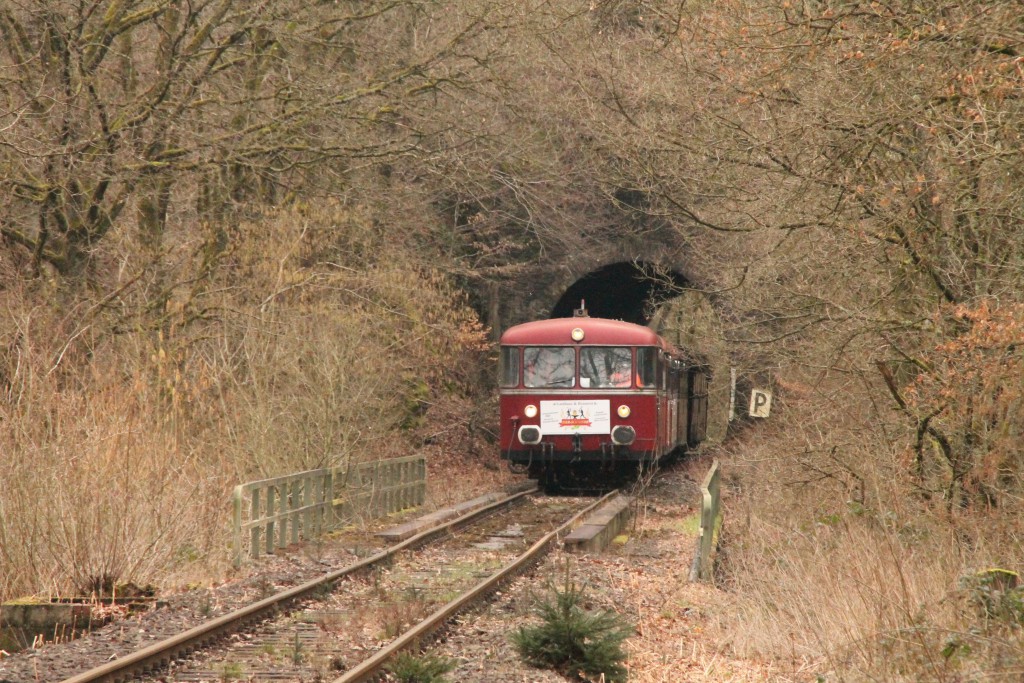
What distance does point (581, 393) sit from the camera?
21.5 m

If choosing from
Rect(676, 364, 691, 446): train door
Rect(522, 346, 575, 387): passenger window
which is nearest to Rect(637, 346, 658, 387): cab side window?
Rect(522, 346, 575, 387): passenger window

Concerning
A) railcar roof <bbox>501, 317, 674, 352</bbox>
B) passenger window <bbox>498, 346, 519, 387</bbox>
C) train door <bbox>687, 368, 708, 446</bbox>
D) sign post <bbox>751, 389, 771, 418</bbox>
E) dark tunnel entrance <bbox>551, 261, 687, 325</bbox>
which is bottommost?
train door <bbox>687, 368, 708, 446</bbox>

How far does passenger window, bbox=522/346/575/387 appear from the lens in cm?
2166

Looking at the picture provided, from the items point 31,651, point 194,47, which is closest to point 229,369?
point 194,47

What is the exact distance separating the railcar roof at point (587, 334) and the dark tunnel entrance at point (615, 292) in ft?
22.9

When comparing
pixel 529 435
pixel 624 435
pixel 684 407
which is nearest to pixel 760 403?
pixel 624 435

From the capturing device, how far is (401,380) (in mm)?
23359

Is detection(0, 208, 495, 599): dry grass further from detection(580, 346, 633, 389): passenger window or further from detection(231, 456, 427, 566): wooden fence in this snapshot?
detection(580, 346, 633, 389): passenger window

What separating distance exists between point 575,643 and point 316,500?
7739mm

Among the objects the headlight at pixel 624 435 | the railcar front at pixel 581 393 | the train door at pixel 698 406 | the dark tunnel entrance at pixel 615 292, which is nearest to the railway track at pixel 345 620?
the headlight at pixel 624 435

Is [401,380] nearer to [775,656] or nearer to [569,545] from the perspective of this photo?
[569,545]

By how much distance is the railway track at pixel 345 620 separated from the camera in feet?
25.1

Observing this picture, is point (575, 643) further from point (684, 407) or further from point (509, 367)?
point (684, 407)

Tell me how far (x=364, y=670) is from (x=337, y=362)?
918 centimetres
